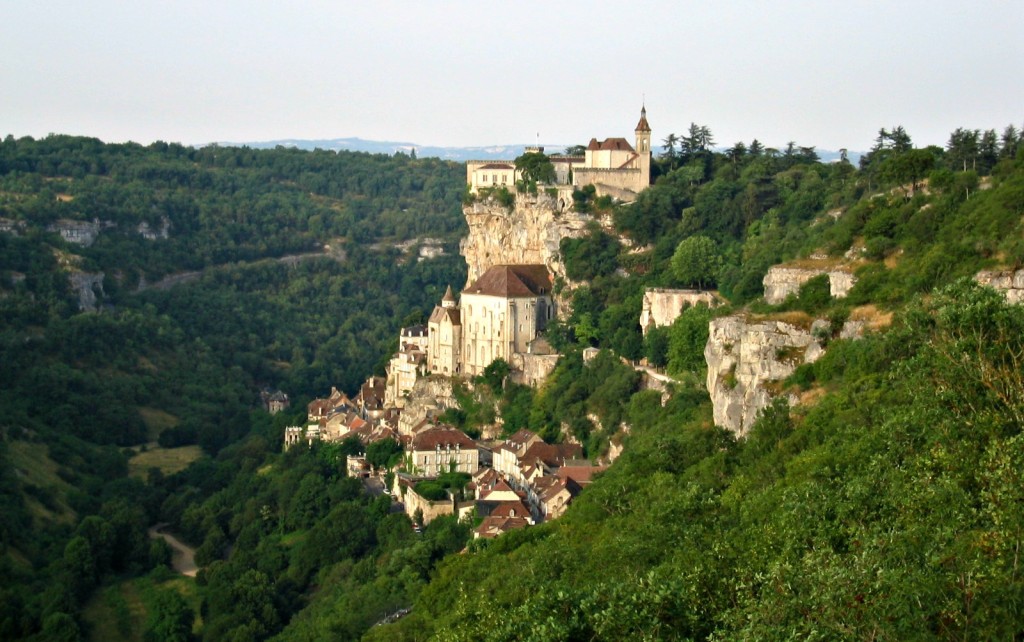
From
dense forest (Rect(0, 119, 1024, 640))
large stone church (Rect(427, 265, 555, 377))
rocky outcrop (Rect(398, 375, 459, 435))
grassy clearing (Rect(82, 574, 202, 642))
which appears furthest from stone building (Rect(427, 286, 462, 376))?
grassy clearing (Rect(82, 574, 202, 642))

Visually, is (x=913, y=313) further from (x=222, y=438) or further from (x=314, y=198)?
(x=314, y=198)

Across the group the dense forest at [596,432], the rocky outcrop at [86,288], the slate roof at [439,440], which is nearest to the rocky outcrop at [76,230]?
the dense forest at [596,432]

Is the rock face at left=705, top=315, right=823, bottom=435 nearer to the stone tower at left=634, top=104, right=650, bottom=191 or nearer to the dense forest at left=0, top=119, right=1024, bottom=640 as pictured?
the dense forest at left=0, top=119, right=1024, bottom=640

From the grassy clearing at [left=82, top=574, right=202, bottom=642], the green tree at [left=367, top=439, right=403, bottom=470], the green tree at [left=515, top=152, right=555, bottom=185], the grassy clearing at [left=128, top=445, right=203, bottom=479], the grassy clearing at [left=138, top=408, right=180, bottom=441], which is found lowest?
the grassy clearing at [left=82, top=574, right=202, bottom=642]

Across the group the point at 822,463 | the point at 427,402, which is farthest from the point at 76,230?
the point at 822,463

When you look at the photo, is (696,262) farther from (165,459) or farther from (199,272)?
(199,272)

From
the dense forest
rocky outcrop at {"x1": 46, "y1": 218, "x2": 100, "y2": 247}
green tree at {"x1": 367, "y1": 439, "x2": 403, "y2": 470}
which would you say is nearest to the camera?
the dense forest

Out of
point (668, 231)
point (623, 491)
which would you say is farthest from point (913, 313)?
point (668, 231)

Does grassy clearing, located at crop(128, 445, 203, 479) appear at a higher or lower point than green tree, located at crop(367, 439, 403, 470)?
lower
